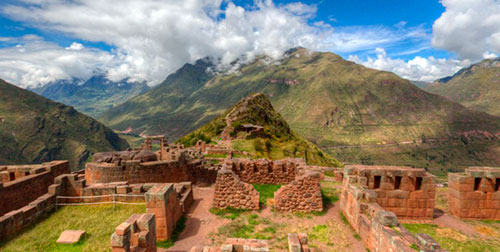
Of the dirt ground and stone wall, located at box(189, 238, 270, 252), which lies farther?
the dirt ground

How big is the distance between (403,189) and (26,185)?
72.9 ft

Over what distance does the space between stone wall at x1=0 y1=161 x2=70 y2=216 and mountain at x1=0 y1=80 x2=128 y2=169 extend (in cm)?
14289

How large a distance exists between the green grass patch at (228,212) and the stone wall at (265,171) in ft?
12.6

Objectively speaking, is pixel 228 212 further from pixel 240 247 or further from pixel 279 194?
pixel 240 247

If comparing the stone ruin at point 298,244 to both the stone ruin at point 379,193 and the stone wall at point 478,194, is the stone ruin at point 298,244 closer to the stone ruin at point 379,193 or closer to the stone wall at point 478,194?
the stone ruin at point 379,193

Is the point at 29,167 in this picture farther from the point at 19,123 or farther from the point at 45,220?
the point at 19,123

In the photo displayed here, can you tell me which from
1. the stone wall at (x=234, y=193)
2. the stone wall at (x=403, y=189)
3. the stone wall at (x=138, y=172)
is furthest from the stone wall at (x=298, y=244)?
the stone wall at (x=138, y=172)

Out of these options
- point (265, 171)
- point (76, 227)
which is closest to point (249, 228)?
point (265, 171)

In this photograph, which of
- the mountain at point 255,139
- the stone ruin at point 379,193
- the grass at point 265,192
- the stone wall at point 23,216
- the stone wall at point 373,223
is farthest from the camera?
the mountain at point 255,139

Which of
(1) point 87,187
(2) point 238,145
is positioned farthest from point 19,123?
(1) point 87,187

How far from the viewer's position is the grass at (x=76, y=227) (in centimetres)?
866

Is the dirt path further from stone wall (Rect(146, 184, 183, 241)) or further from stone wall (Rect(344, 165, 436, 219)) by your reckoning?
stone wall (Rect(344, 165, 436, 219))

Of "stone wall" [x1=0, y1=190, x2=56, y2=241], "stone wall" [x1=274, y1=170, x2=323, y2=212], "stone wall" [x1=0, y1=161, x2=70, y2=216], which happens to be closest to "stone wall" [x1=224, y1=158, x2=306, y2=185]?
"stone wall" [x1=274, y1=170, x2=323, y2=212]

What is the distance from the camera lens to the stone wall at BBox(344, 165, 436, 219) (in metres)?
13.5
